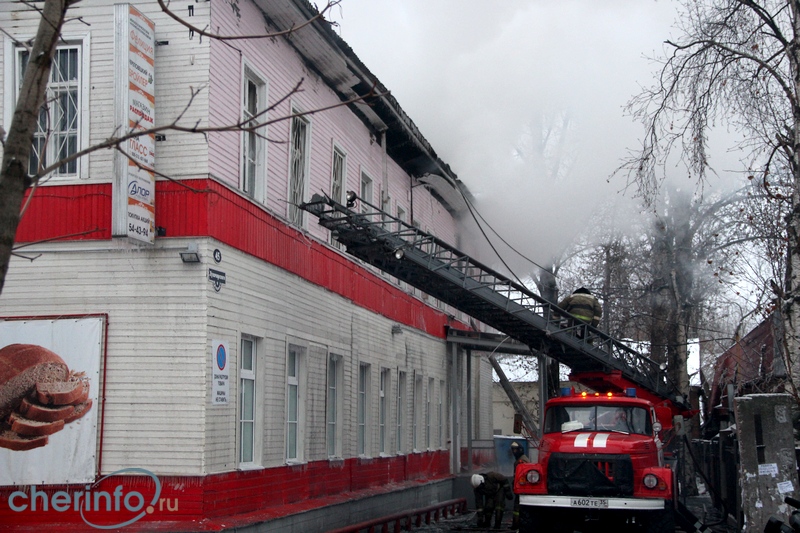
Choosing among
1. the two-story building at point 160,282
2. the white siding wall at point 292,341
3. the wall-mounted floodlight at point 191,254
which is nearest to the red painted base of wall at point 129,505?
the two-story building at point 160,282

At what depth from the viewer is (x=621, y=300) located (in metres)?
36.5

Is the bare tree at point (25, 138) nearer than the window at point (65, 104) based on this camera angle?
Yes

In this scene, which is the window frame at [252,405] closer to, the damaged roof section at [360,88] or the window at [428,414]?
the damaged roof section at [360,88]

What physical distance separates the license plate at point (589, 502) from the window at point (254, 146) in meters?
6.31

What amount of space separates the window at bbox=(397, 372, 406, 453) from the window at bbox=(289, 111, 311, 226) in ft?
23.3

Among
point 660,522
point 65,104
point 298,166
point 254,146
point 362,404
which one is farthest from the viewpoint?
point 362,404

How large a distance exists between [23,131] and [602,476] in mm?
9724

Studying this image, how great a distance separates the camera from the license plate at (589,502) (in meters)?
13.0

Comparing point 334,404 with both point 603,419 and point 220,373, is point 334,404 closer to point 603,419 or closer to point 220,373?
point 603,419

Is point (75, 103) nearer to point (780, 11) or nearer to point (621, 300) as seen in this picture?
point (780, 11)

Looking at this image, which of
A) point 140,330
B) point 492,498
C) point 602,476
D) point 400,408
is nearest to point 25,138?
point 140,330

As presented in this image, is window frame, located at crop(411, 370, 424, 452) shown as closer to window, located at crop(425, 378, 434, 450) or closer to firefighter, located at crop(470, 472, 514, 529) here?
window, located at crop(425, 378, 434, 450)

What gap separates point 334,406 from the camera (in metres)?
17.9

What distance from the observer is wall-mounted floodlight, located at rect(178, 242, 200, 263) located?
12.1 meters
